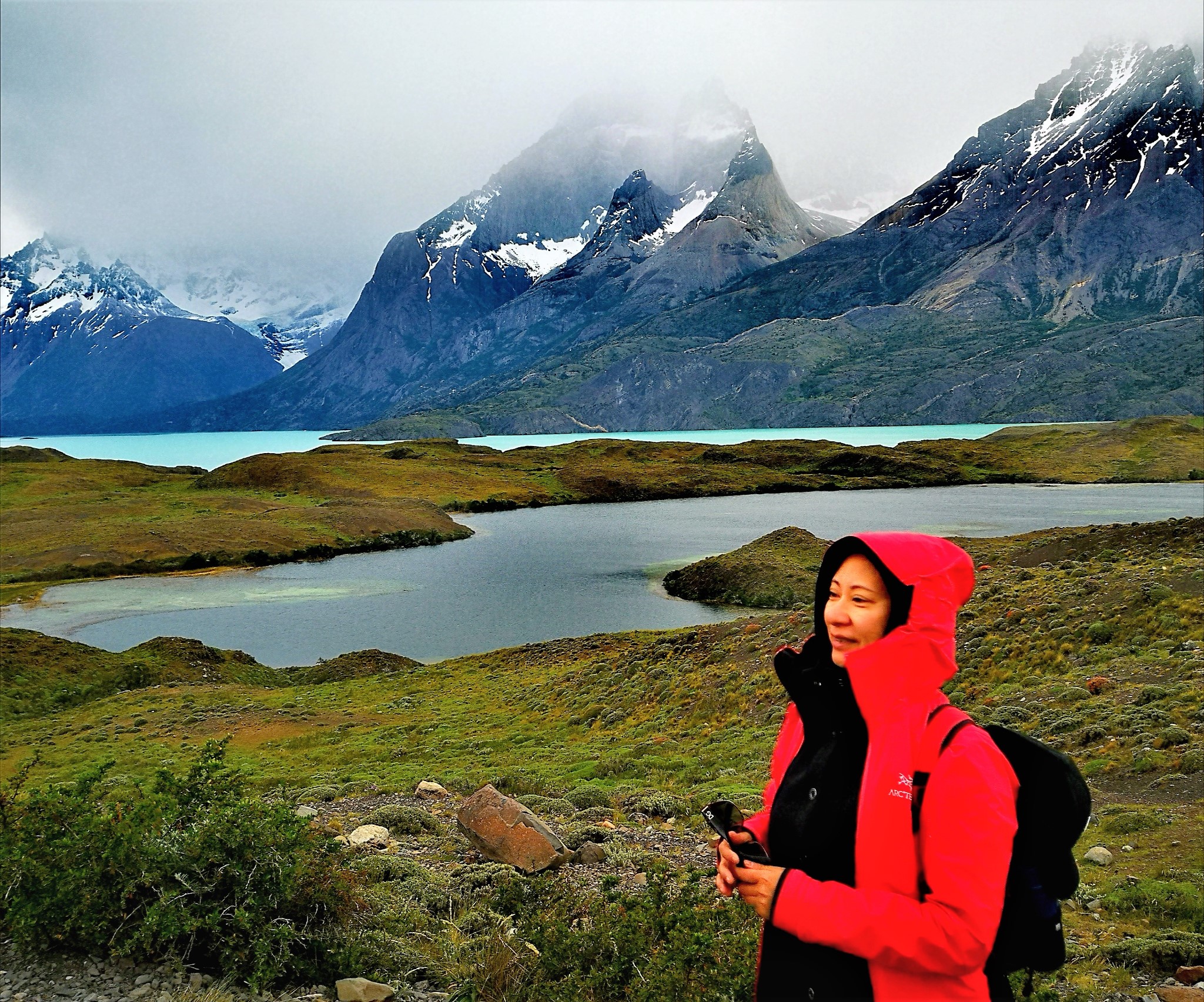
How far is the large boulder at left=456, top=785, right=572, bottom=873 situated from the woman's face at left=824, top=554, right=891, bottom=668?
7.47 meters

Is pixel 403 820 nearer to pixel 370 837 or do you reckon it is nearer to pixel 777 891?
pixel 370 837

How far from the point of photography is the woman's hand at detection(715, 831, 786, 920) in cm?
309

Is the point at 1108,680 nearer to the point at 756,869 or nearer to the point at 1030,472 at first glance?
the point at 756,869

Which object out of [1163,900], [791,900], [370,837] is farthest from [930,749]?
[370,837]

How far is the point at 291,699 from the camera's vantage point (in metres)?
30.0

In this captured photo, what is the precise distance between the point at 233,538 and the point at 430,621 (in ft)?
120

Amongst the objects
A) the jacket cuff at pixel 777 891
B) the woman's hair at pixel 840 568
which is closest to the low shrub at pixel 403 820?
the jacket cuff at pixel 777 891

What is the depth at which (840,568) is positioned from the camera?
337cm

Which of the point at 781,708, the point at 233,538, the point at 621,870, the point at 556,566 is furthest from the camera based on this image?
the point at 233,538

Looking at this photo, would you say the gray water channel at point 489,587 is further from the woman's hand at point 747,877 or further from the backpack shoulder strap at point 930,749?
the backpack shoulder strap at point 930,749

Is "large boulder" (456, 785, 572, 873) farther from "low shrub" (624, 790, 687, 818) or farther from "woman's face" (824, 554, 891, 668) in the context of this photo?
"woman's face" (824, 554, 891, 668)

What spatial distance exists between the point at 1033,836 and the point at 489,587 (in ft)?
175

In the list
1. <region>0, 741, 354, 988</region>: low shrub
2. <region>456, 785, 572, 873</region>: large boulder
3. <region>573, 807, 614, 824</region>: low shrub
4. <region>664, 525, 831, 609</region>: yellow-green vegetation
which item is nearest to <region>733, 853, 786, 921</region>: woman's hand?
<region>0, 741, 354, 988</region>: low shrub

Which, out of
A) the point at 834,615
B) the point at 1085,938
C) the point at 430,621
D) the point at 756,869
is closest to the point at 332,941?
the point at 756,869
